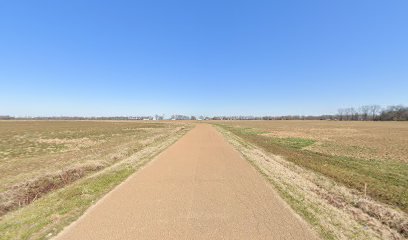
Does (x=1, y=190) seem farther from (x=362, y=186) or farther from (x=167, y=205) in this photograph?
(x=362, y=186)

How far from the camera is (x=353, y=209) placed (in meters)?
7.64

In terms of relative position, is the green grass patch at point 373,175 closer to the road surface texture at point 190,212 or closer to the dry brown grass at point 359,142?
the dry brown grass at point 359,142

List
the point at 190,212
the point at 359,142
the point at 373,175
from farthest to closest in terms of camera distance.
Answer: the point at 359,142 → the point at 373,175 → the point at 190,212

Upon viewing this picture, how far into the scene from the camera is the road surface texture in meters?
5.13

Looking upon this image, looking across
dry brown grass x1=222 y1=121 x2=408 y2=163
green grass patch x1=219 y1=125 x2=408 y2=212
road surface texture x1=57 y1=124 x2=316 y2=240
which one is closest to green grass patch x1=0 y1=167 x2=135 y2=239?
road surface texture x1=57 y1=124 x2=316 y2=240

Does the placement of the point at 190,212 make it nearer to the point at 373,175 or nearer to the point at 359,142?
the point at 373,175

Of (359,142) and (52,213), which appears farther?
(359,142)

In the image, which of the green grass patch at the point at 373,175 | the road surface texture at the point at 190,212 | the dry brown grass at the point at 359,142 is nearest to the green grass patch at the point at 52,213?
the road surface texture at the point at 190,212

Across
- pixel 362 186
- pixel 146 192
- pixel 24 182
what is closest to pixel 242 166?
pixel 362 186

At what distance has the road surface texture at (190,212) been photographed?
5129 millimetres

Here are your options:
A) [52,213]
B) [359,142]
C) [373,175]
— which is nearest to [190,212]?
[52,213]

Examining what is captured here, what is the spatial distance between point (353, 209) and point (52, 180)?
1202 centimetres

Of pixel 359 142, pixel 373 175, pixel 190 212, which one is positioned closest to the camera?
pixel 190 212

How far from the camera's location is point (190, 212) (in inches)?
248
